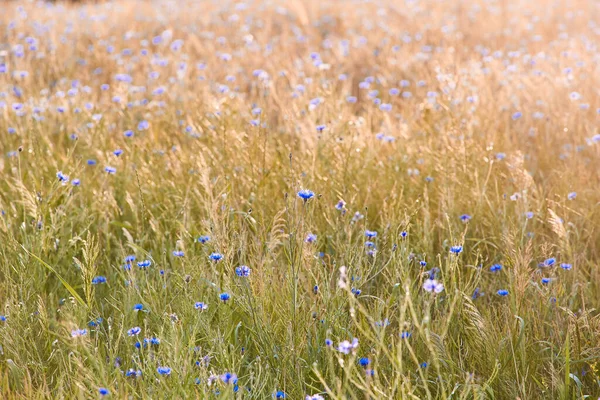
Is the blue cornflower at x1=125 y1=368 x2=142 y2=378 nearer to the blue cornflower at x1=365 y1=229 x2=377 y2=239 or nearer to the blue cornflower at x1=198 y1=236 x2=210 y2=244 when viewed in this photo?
the blue cornflower at x1=198 y1=236 x2=210 y2=244

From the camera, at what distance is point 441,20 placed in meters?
7.41

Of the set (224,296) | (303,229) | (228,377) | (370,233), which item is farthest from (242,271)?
(370,233)

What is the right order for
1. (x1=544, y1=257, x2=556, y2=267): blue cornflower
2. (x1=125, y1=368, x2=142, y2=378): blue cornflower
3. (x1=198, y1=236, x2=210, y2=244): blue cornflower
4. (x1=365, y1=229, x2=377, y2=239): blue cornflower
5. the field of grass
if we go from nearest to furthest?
(x1=125, y1=368, x2=142, y2=378): blue cornflower → the field of grass → (x1=544, y1=257, x2=556, y2=267): blue cornflower → (x1=365, y1=229, x2=377, y2=239): blue cornflower → (x1=198, y1=236, x2=210, y2=244): blue cornflower

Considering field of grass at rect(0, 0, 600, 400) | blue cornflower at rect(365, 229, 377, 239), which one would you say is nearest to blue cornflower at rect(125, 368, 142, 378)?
field of grass at rect(0, 0, 600, 400)

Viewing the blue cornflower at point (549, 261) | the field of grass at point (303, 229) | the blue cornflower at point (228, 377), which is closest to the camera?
the blue cornflower at point (228, 377)

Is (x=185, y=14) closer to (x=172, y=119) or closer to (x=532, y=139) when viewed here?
(x=172, y=119)

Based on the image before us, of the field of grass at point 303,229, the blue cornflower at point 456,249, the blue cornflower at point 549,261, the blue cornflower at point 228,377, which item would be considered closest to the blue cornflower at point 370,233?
the field of grass at point 303,229

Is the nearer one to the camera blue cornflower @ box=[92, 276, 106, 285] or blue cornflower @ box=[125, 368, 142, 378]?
blue cornflower @ box=[125, 368, 142, 378]

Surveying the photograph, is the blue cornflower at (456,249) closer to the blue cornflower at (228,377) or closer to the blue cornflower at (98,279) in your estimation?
the blue cornflower at (228,377)

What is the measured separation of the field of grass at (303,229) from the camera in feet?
6.75

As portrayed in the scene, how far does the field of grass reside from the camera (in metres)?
2.06

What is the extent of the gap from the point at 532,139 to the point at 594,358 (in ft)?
7.14

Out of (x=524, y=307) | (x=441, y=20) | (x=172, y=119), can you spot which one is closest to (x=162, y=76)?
(x=172, y=119)

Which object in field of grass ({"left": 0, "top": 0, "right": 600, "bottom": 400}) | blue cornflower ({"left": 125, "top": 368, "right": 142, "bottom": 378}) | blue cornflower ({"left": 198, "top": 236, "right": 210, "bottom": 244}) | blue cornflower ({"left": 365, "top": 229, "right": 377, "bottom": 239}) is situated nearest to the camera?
blue cornflower ({"left": 125, "top": 368, "right": 142, "bottom": 378})
